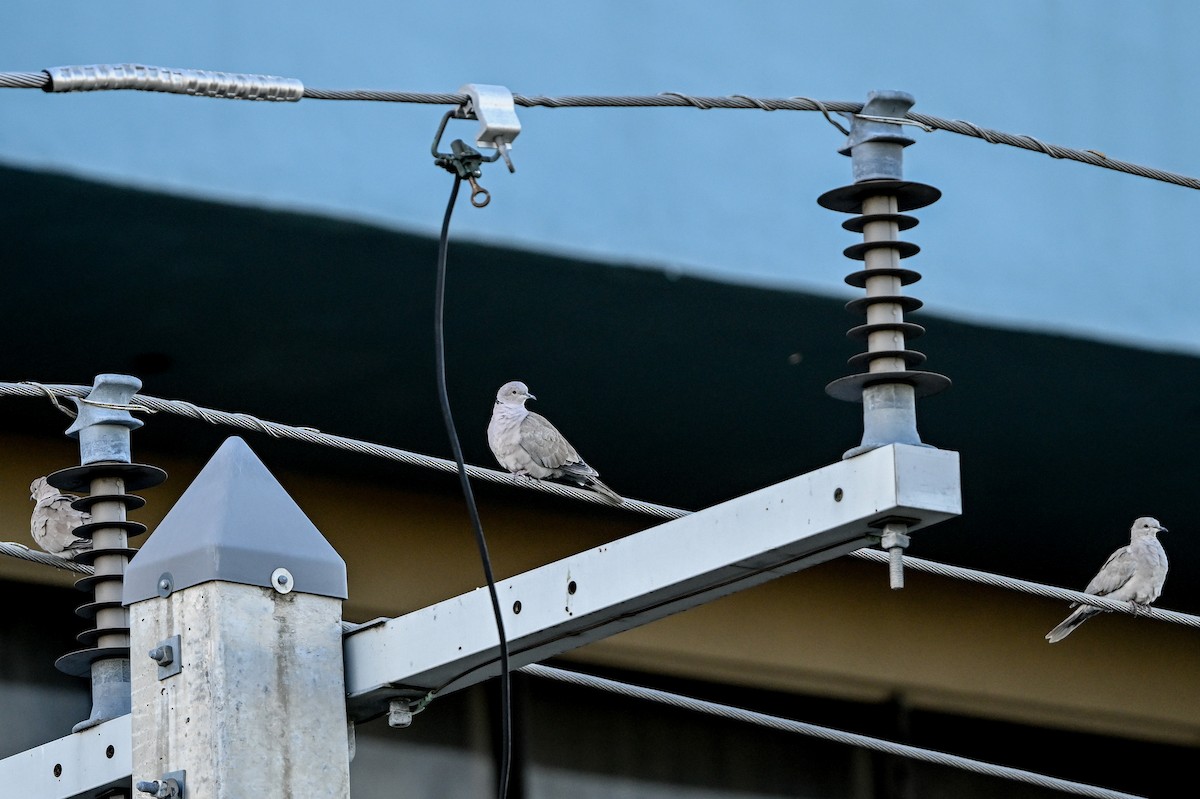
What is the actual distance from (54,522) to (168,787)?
4.45 m

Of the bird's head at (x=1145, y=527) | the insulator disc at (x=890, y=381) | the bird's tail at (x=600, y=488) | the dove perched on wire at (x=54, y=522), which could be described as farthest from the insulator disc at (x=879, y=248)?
the bird's head at (x=1145, y=527)

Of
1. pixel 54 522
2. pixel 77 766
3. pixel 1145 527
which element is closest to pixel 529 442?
pixel 54 522

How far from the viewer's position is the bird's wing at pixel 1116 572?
10.2 metres

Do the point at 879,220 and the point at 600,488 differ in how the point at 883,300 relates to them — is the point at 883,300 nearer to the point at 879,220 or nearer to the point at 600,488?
the point at 879,220

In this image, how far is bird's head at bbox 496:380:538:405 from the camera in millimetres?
8438

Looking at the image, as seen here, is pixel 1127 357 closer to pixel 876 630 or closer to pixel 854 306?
pixel 876 630

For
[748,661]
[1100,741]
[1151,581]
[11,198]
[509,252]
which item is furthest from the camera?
[1100,741]

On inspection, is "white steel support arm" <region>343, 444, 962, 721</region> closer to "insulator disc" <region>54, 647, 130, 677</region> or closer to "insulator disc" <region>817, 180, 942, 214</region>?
"insulator disc" <region>817, 180, 942, 214</region>

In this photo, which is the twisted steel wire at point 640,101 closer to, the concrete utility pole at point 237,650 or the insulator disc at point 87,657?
the concrete utility pole at point 237,650

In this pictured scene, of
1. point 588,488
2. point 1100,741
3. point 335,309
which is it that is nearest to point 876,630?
point 1100,741

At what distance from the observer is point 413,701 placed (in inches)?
164

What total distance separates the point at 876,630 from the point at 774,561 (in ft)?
25.2

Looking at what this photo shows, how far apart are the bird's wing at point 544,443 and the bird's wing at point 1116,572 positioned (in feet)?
10.5

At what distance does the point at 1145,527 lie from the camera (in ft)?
33.1
